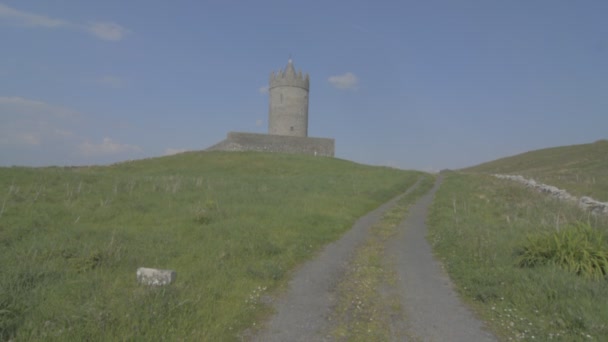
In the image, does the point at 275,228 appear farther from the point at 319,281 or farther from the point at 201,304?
the point at 201,304

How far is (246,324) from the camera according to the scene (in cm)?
560

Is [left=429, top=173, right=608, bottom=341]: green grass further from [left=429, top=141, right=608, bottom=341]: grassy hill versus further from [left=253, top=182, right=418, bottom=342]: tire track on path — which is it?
[left=253, top=182, right=418, bottom=342]: tire track on path

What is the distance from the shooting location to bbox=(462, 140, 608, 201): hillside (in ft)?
84.2

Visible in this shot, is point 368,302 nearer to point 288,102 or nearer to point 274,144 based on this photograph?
point 274,144

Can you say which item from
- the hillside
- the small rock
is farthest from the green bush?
the hillside

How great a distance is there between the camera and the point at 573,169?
42531 mm

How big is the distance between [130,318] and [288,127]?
52.0 metres

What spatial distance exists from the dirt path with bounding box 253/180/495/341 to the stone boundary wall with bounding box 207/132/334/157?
39.9 m

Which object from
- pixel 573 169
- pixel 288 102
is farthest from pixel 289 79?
pixel 573 169

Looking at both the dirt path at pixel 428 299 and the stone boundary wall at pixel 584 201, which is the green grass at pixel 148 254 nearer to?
the dirt path at pixel 428 299

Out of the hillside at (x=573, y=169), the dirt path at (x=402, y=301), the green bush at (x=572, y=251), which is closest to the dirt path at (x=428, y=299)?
the dirt path at (x=402, y=301)

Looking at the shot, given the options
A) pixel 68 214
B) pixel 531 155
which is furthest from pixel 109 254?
pixel 531 155

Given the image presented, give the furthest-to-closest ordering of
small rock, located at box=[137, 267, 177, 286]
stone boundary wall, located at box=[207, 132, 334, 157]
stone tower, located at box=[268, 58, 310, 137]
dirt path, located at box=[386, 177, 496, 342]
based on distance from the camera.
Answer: stone tower, located at box=[268, 58, 310, 137]
stone boundary wall, located at box=[207, 132, 334, 157]
small rock, located at box=[137, 267, 177, 286]
dirt path, located at box=[386, 177, 496, 342]

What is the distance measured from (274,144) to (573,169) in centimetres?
3691
